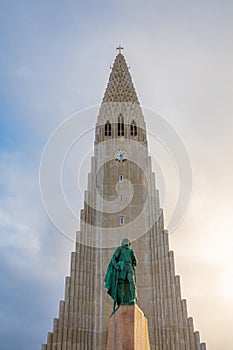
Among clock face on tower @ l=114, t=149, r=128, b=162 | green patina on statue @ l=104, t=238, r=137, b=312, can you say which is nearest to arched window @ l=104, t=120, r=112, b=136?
clock face on tower @ l=114, t=149, r=128, b=162

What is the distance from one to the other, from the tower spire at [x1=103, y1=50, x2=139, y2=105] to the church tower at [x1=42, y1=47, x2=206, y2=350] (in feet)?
2.04

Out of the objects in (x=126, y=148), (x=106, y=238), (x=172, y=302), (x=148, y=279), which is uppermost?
(x=126, y=148)

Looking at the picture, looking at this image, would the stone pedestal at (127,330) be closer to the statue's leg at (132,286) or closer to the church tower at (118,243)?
the statue's leg at (132,286)

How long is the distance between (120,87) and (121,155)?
10.1 m

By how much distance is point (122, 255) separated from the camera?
50.6 feet

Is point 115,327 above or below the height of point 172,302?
below

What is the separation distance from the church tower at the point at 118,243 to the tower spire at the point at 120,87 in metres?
0.62

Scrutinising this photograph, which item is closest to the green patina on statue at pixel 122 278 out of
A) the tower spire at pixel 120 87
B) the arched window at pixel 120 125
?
the arched window at pixel 120 125

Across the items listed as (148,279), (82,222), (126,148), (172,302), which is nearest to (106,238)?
(82,222)

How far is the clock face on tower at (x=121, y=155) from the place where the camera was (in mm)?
37844

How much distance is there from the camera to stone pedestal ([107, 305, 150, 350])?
13.0 m

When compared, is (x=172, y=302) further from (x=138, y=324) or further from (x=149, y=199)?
(x=138, y=324)

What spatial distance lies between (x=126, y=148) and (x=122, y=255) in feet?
78.9

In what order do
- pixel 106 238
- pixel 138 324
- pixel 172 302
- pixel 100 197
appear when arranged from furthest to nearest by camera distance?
1. pixel 100 197
2. pixel 106 238
3. pixel 172 302
4. pixel 138 324
